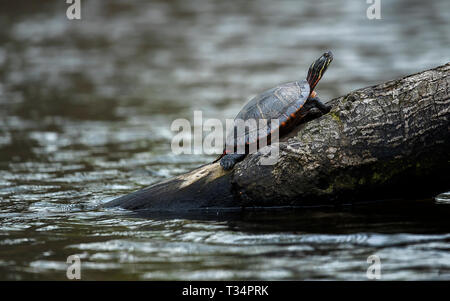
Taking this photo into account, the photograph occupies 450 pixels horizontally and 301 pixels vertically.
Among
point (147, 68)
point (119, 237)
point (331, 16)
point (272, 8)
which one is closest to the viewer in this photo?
point (119, 237)

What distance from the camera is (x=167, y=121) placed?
12250mm

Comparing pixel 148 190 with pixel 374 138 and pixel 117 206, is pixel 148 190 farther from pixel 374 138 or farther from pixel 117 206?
pixel 374 138

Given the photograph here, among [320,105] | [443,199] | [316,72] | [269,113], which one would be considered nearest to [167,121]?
[316,72]

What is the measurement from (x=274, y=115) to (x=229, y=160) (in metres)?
0.64

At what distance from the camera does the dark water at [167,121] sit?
498cm

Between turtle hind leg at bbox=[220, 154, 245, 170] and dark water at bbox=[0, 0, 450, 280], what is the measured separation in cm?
49

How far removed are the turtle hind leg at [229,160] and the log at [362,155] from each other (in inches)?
3.1

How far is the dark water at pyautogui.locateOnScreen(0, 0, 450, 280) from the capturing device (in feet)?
16.4

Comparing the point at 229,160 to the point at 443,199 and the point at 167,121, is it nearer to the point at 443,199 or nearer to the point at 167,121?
the point at 443,199

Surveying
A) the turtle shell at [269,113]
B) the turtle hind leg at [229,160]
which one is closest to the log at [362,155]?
the turtle hind leg at [229,160]

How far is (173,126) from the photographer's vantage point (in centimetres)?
1180
